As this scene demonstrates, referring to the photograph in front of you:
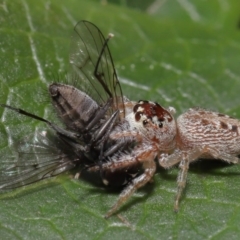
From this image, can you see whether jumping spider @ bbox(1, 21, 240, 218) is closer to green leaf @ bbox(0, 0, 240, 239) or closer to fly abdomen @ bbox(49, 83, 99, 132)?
fly abdomen @ bbox(49, 83, 99, 132)

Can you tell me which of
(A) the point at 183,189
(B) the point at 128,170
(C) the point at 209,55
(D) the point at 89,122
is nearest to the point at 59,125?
(D) the point at 89,122

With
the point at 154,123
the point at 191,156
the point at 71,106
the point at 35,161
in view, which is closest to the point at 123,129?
the point at 154,123

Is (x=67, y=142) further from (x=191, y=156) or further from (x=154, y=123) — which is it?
(x=191, y=156)

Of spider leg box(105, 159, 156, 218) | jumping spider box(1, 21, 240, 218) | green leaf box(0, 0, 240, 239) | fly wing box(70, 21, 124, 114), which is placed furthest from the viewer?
fly wing box(70, 21, 124, 114)

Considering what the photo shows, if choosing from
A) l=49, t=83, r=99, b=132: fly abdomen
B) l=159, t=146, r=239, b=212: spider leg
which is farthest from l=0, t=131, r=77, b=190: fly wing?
l=159, t=146, r=239, b=212: spider leg

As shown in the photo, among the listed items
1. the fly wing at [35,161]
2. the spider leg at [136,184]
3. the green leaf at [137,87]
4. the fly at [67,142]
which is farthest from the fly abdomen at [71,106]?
the spider leg at [136,184]
